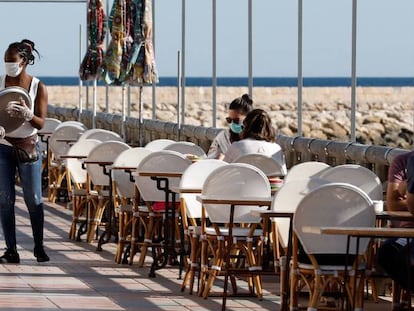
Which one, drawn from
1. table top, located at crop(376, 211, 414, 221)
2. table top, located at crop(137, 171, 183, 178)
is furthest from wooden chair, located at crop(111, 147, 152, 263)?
A: table top, located at crop(376, 211, 414, 221)

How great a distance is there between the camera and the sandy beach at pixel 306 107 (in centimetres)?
4738

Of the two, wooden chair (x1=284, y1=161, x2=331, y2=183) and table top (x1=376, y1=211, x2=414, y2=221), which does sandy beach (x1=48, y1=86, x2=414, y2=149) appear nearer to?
wooden chair (x1=284, y1=161, x2=331, y2=183)

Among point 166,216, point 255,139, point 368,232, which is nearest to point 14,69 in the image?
point 166,216

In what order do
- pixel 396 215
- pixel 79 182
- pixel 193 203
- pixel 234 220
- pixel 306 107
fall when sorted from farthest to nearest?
pixel 306 107
pixel 79 182
pixel 193 203
pixel 234 220
pixel 396 215

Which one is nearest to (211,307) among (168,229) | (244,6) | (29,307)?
(29,307)

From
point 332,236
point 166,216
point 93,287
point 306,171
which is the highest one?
point 306,171

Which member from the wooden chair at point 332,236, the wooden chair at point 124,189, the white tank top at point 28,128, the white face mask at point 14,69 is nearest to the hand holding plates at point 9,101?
the white tank top at point 28,128

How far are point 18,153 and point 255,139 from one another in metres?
1.83

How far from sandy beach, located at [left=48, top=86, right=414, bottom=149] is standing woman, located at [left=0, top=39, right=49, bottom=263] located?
39.2ft

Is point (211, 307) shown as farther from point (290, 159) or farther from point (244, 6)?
point (244, 6)

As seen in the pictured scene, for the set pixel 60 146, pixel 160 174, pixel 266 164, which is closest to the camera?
pixel 266 164

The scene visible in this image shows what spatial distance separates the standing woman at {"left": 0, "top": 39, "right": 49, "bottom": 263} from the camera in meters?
12.5

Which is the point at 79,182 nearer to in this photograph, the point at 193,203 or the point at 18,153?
the point at 18,153

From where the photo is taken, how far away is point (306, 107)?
73.0 m
